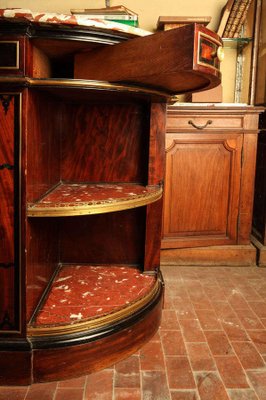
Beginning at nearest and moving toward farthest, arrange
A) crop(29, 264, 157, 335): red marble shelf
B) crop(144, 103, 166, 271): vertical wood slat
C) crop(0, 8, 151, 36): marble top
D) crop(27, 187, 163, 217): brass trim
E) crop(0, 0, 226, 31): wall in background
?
1. crop(0, 8, 151, 36): marble top
2. crop(27, 187, 163, 217): brass trim
3. crop(29, 264, 157, 335): red marble shelf
4. crop(144, 103, 166, 271): vertical wood slat
5. crop(0, 0, 226, 31): wall in background

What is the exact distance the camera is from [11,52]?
1.32m

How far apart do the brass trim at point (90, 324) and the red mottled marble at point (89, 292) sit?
1 cm

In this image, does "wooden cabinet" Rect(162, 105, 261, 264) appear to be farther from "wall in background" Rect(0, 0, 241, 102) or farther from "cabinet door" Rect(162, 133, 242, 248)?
"wall in background" Rect(0, 0, 241, 102)

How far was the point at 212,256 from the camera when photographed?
2844mm

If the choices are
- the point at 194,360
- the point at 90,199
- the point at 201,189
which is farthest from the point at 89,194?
the point at 201,189

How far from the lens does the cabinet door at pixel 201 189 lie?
270cm

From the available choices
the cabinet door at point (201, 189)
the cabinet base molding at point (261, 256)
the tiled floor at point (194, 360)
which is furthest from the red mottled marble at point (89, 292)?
the cabinet base molding at point (261, 256)

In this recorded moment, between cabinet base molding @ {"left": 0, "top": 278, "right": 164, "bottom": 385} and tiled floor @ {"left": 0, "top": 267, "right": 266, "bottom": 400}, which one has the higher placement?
cabinet base molding @ {"left": 0, "top": 278, "right": 164, "bottom": 385}

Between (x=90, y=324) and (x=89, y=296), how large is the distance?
20cm

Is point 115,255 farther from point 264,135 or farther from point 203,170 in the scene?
point 264,135

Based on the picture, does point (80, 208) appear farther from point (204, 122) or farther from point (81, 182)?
point (204, 122)

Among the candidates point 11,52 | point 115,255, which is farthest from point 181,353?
point 11,52

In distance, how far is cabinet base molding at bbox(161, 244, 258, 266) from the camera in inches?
111

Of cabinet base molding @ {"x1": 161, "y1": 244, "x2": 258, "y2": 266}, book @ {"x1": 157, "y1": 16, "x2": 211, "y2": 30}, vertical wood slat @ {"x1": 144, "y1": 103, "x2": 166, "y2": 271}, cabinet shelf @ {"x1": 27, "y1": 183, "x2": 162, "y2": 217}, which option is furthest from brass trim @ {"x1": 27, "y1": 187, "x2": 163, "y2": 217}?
book @ {"x1": 157, "y1": 16, "x2": 211, "y2": 30}
